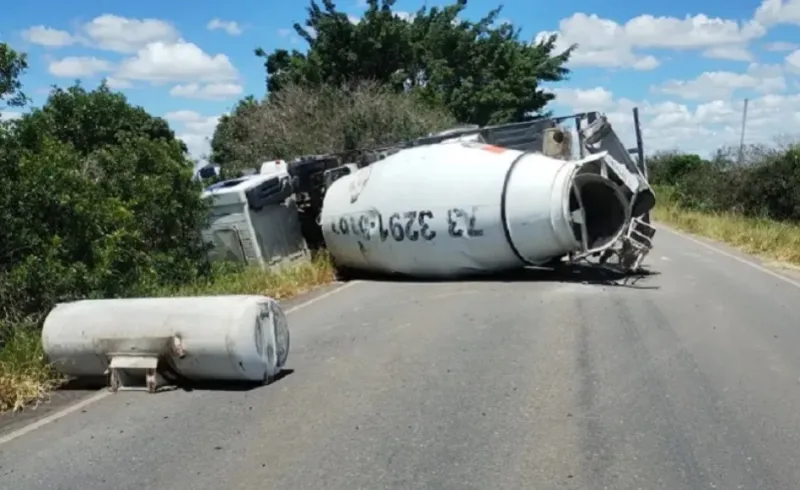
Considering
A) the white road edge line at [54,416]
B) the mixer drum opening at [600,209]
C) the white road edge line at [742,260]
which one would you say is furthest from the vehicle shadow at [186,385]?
the white road edge line at [742,260]

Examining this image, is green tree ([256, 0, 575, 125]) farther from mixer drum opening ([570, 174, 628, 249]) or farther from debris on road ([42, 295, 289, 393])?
debris on road ([42, 295, 289, 393])

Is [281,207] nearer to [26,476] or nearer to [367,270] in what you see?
[367,270]

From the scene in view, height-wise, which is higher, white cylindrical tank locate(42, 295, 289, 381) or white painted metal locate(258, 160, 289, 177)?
white painted metal locate(258, 160, 289, 177)

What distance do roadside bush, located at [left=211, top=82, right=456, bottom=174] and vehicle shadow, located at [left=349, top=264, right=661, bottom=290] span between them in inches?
526

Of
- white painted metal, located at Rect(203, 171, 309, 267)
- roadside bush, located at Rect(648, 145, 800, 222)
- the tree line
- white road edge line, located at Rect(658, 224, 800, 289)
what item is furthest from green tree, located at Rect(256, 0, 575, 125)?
white painted metal, located at Rect(203, 171, 309, 267)

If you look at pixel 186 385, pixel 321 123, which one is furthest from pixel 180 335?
pixel 321 123

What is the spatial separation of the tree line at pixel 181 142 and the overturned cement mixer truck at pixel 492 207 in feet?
9.18

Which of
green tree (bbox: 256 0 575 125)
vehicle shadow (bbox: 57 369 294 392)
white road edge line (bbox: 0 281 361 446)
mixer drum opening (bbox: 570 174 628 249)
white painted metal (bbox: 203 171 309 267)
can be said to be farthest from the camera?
green tree (bbox: 256 0 575 125)

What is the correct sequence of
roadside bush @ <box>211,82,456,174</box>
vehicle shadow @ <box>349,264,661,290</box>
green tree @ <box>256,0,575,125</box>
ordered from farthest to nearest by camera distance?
green tree @ <box>256,0,575,125</box>
roadside bush @ <box>211,82,456,174</box>
vehicle shadow @ <box>349,264,661,290</box>

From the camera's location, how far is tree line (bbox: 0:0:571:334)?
30.9 feet

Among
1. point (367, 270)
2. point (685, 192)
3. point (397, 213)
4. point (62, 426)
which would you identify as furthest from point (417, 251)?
point (685, 192)

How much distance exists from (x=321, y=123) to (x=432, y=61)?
532 inches

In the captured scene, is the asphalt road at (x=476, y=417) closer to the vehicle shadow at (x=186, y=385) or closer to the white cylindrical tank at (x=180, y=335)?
the vehicle shadow at (x=186, y=385)

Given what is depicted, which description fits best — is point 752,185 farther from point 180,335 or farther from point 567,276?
point 180,335
